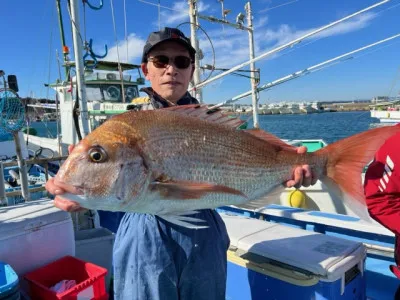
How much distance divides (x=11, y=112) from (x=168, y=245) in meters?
3.24

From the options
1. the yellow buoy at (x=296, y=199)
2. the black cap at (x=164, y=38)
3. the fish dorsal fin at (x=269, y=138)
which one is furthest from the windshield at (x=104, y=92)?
the fish dorsal fin at (x=269, y=138)

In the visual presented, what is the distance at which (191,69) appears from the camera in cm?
192

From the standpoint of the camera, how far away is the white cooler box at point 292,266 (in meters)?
2.10

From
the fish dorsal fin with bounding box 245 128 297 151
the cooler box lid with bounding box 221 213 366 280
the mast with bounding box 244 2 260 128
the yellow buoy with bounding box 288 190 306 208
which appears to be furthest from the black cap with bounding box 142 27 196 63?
the mast with bounding box 244 2 260 128

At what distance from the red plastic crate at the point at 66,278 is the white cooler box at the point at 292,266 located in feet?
3.33

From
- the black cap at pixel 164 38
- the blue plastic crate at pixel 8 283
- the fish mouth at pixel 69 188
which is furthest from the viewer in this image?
the blue plastic crate at pixel 8 283

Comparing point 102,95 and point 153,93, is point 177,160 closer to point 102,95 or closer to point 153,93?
point 153,93

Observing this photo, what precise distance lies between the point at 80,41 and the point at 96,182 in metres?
3.48

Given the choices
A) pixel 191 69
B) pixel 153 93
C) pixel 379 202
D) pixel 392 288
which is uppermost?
pixel 191 69

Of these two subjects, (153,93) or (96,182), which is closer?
(96,182)

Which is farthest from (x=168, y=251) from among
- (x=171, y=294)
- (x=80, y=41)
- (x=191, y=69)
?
(x=80, y=41)

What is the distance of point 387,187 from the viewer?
1.86 m

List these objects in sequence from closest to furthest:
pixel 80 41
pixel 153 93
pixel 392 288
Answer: pixel 153 93, pixel 392 288, pixel 80 41

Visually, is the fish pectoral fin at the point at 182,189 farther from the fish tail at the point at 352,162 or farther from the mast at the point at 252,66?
the mast at the point at 252,66
